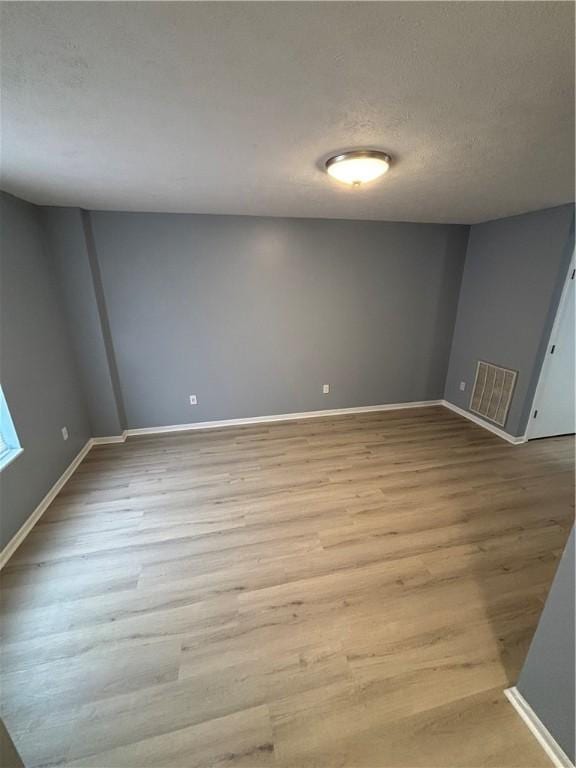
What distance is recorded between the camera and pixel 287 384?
369 centimetres

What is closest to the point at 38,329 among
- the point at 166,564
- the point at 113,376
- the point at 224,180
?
the point at 113,376

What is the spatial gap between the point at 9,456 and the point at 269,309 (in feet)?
8.31

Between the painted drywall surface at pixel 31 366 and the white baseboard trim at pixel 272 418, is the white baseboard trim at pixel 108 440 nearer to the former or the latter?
the white baseboard trim at pixel 272 418

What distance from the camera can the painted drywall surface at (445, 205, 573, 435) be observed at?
2775mm

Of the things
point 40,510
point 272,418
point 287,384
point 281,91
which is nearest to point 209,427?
point 272,418

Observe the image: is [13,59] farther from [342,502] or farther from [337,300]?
[337,300]

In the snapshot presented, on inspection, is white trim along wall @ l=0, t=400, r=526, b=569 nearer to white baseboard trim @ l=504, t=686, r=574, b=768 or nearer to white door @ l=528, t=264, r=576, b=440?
white door @ l=528, t=264, r=576, b=440

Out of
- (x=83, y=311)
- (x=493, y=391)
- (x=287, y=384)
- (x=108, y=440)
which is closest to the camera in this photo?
(x=83, y=311)

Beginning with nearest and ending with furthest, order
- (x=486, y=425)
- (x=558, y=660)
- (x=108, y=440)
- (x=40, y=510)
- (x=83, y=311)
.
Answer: (x=558, y=660), (x=40, y=510), (x=83, y=311), (x=108, y=440), (x=486, y=425)

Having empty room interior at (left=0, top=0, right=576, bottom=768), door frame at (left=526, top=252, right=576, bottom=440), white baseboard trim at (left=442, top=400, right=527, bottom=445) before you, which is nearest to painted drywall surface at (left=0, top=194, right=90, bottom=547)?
empty room interior at (left=0, top=0, right=576, bottom=768)

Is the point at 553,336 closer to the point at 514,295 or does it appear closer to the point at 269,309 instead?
the point at 514,295

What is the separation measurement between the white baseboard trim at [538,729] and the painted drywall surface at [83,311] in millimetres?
3548

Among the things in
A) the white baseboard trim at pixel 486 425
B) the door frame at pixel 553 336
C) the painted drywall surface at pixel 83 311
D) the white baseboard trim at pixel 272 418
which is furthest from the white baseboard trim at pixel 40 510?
the door frame at pixel 553 336

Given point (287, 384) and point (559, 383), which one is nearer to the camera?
point (559, 383)
